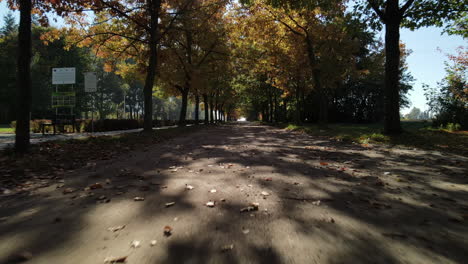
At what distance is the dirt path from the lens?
6.34ft

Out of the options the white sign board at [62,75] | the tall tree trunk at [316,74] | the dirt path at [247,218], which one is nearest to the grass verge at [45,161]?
the dirt path at [247,218]

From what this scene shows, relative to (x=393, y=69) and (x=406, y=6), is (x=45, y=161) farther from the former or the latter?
(x=406, y=6)

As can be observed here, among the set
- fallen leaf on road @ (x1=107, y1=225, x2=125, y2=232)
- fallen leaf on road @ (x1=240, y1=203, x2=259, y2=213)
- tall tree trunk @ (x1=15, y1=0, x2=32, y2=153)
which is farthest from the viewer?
tall tree trunk @ (x1=15, y1=0, x2=32, y2=153)

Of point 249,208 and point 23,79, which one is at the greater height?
point 23,79

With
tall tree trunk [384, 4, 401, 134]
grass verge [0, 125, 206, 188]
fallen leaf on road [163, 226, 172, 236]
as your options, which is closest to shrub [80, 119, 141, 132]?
grass verge [0, 125, 206, 188]

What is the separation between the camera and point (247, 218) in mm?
2557

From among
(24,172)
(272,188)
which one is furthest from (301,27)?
(24,172)

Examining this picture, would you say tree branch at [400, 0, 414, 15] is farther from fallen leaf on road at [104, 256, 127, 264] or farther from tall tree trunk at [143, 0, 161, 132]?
fallen leaf on road at [104, 256, 127, 264]

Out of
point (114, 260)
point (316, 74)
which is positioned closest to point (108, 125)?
point (316, 74)

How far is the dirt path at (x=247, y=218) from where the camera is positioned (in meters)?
1.93

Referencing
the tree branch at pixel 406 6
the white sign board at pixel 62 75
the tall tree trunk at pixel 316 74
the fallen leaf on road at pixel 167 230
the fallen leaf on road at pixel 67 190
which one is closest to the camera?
the fallen leaf on road at pixel 167 230

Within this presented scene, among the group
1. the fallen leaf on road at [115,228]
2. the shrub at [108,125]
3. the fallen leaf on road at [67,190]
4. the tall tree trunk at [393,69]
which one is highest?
the tall tree trunk at [393,69]

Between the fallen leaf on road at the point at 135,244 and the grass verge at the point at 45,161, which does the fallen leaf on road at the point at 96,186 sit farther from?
the fallen leaf on road at the point at 135,244

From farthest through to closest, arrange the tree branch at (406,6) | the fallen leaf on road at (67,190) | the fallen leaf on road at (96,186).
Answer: the tree branch at (406,6) → the fallen leaf on road at (96,186) → the fallen leaf on road at (67,190)
